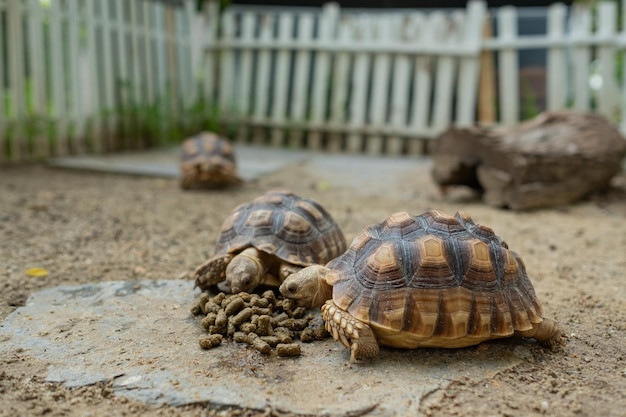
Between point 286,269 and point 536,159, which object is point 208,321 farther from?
point 536,159

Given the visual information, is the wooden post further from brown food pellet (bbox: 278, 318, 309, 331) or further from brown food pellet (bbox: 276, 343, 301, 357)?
brown food pellet (bbox: 276, 343, 301, 357)

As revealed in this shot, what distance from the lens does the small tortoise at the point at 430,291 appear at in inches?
95.8

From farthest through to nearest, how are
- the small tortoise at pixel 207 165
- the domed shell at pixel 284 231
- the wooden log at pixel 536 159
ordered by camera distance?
the small tortoise at pixel 207 165
the wooden log at pixel 536 159
the domed shell at pixel 284 231

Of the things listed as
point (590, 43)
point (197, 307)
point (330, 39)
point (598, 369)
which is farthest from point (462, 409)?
point (330, 39)

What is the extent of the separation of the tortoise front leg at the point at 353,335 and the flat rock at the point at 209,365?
0.20 feet

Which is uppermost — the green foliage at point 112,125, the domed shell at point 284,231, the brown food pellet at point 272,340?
the green foliage at point 112,125

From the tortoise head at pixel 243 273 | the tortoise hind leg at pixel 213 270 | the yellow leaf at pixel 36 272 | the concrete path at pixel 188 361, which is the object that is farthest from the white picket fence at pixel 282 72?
the tortoise head at pixel 243 273

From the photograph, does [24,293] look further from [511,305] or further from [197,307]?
[511,305]

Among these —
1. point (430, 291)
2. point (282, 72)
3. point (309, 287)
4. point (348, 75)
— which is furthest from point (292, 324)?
point (282, 72)

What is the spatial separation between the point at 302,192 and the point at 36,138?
307cm

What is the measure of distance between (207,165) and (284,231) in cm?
307

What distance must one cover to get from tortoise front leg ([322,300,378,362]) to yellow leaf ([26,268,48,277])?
1891mm

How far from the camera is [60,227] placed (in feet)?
15.3

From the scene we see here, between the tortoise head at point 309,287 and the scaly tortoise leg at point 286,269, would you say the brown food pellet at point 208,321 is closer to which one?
the tortoise head at point 309,287
